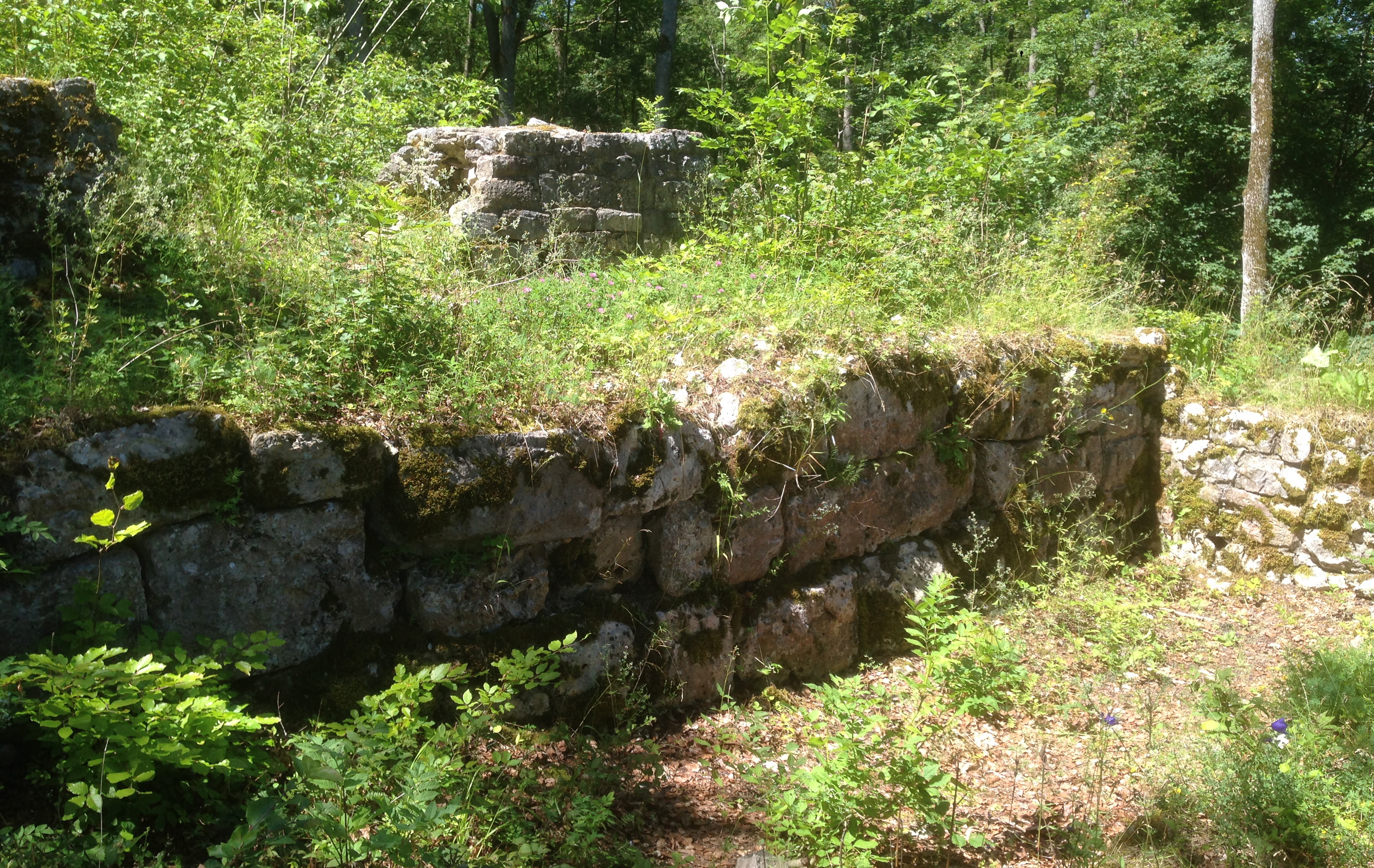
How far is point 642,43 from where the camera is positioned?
65.4 ft

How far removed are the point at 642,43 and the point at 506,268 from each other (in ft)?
54.4

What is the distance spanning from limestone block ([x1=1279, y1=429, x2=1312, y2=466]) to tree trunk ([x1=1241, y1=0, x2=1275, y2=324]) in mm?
3935

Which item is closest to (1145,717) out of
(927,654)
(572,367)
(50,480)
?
(927,654)

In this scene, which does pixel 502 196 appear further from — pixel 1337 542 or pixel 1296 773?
pixel 1337 542

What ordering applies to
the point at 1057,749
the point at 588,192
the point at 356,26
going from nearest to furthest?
the point at 1057,749, the point at 588,192, the point at 356,26

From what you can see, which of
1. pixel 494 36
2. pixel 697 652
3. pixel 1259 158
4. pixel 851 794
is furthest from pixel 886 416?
pixel 494 36

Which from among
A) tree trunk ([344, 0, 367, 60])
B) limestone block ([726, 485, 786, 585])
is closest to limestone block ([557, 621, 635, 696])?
limestone block ([726, 485, 786, 585])

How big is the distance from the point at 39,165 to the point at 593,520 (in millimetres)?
2660

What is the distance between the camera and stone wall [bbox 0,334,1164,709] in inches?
113

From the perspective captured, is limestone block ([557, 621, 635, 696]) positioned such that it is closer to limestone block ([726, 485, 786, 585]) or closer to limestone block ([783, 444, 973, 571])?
limestone block ([726, 485, 786, 585])

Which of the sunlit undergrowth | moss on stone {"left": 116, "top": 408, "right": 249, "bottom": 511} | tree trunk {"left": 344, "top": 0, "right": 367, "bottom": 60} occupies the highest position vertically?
tree trunk {"left": 344, "top": 0, "right": 367, "bottom": 60}

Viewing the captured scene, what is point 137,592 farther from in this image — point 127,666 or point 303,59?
point 303,59

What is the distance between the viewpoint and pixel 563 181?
23.3 feet

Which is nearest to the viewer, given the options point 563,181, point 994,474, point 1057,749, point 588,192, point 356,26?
point 1057,749
